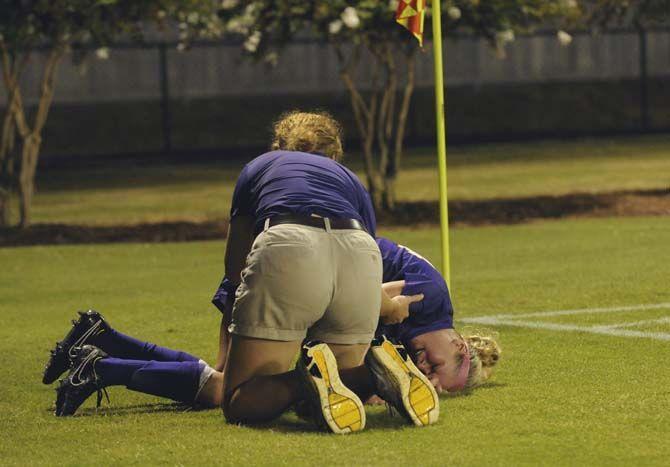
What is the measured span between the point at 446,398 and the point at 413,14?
307 centimetres

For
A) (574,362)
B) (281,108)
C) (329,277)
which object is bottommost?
(281,108)

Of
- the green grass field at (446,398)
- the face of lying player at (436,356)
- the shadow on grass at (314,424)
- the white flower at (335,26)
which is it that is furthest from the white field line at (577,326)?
the white flower at (335,26)

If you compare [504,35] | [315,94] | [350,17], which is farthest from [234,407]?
[315,94]

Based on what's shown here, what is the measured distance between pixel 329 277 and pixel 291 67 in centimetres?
2834

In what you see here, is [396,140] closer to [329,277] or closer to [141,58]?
[329,277]

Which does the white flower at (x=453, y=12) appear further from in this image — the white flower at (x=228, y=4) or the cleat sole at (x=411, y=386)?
the cleat sole at (x=411, y=386)

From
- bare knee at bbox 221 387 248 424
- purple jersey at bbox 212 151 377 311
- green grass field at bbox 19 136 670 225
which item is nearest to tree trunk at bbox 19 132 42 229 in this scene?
green grass field at bbox 19 136 670 225

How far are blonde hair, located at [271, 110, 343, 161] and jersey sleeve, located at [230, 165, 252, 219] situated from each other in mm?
311

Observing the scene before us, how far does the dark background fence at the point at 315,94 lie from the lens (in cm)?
3431

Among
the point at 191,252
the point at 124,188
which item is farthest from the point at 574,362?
the point at 124,188

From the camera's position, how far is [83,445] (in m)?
7.77

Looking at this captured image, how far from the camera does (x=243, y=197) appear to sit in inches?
326

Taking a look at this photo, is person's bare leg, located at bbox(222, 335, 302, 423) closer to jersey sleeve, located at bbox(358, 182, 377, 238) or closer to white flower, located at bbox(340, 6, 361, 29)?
jersey sleeve, located at bbox(358, 182, 377, 238)

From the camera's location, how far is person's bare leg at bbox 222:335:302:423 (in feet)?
26.0
